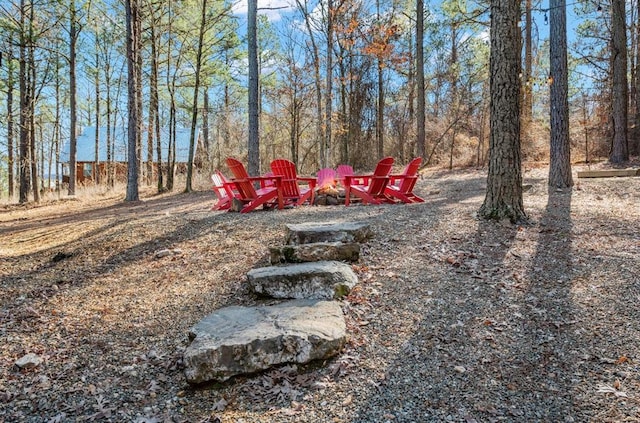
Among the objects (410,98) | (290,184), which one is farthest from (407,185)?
(410,98)

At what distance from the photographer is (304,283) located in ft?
10.4

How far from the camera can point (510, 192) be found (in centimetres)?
466

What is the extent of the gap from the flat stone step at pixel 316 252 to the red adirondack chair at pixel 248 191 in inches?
101

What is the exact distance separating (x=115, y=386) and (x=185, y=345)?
18.9 inches

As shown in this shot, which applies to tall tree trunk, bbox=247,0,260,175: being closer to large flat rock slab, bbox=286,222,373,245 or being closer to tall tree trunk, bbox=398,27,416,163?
large flat rock slab, bbox=286,222,373,245

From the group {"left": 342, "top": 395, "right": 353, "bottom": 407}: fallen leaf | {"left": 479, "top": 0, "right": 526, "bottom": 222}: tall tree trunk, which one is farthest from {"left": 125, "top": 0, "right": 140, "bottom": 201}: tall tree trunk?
{"left": 342, "top": 395, "right": 353, "bottom": 407}: fallen leaf

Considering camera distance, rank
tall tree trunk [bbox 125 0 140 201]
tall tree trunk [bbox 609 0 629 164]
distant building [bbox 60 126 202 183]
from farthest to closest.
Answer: distant building [bbox 60 126 202 183] → tall tree trunk [bbox 609 0 629 164] → tall tree trunk [bbox 125 0 140 201]

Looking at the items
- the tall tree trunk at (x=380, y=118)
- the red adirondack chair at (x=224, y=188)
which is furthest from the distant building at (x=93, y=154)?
the red adirondack chair at (x=224, y=188)

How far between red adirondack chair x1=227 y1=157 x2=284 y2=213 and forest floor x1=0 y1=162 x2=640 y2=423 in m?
1.30

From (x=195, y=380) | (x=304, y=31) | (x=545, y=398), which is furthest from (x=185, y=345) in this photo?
(x=304, y=31)

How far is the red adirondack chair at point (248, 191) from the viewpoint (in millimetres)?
6257

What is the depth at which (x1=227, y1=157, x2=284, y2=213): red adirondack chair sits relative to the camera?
6257 millimetres

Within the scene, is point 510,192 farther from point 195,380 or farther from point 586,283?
point 195,380

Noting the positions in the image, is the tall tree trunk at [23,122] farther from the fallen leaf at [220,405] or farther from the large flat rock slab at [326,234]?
the fallen leaf at [220,405]
